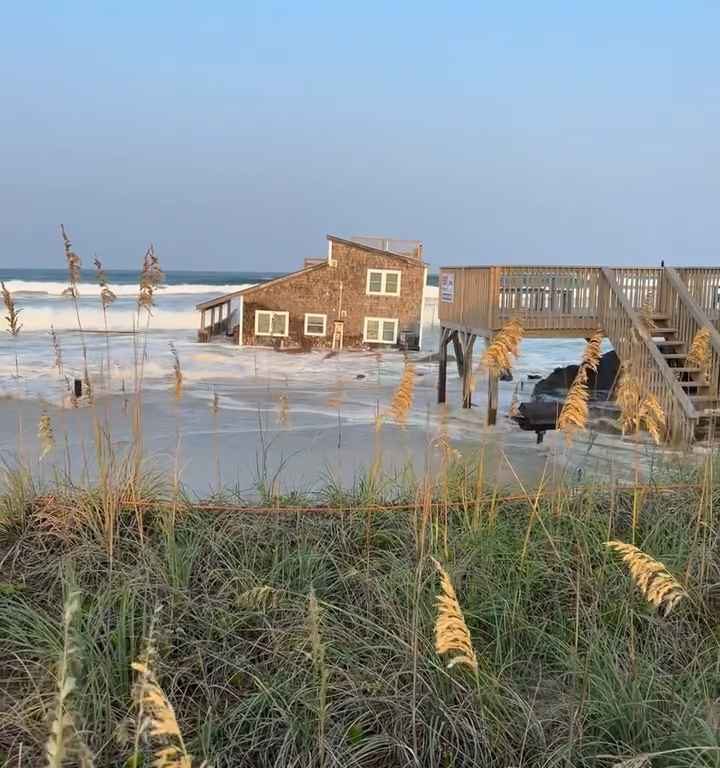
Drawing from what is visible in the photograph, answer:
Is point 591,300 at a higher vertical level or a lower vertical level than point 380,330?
higher

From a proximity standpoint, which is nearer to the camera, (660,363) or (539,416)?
(539,416)

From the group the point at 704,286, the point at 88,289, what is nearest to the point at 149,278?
the point at 704,286

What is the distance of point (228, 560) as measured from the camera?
4289mm

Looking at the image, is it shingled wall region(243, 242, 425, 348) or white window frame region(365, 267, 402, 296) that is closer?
shingled wall region(243, 242, 425, 348)

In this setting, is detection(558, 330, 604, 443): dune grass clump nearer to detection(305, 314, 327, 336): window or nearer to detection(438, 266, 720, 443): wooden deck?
detection(438, 266, 720, 443): wooden deck

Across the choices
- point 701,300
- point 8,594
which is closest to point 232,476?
point 8,594

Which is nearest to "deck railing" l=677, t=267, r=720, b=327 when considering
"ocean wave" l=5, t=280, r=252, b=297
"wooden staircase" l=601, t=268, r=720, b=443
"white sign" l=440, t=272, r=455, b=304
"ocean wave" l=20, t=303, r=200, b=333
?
"wooden staircase" l=601, t=268, r=720, b=443

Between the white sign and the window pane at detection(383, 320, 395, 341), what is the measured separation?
48.9 ft

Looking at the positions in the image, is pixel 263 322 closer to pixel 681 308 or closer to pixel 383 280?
pixel 383 280

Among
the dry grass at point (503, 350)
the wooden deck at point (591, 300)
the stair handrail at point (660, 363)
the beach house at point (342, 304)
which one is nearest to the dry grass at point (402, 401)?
the dry grass at point (503, 350)

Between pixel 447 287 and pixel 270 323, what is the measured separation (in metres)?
16.6

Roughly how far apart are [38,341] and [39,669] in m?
32.9

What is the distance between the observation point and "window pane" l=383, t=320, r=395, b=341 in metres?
32.0

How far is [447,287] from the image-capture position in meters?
16.5
